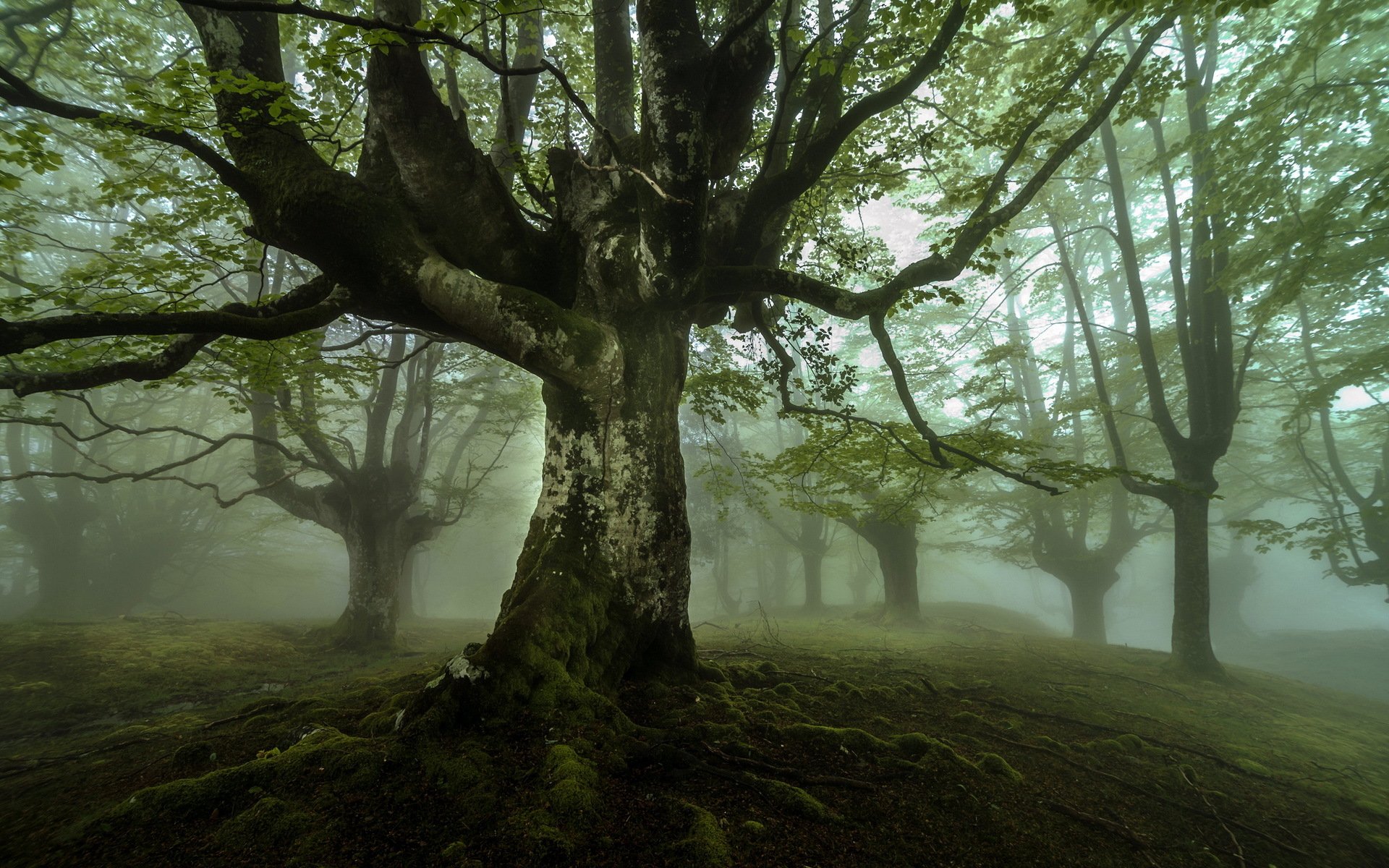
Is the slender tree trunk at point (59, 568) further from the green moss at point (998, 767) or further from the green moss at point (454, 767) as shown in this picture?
the green moss at point (998, 767)

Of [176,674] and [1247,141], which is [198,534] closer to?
[176,674]

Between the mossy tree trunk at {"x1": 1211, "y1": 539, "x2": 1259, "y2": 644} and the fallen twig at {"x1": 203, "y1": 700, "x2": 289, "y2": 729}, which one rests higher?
the fallen twig at {"x1": 203, "y1": 700, "x2": 289, "y2": 729}

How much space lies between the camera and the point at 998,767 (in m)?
3.30

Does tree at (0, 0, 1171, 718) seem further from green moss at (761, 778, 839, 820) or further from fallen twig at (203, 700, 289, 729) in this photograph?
fallen twig at (203, 700, 289, 729)

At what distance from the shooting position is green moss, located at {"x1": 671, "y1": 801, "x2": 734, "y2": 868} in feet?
6.89

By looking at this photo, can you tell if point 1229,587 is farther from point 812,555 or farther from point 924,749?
point 924,749

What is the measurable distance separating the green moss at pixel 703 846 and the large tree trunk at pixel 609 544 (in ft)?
3.76

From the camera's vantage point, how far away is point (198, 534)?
19.7 metres

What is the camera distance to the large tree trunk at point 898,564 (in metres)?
15.7

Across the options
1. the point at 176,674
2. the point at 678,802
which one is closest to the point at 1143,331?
the point at 678,802

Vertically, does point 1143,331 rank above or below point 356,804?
above

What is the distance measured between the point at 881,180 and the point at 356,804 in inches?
321

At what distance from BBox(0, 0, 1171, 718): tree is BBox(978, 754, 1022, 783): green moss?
217cm

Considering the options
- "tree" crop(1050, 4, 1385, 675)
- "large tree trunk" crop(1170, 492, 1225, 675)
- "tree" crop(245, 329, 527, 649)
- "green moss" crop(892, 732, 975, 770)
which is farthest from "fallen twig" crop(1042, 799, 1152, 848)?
"tree" crop(245, 329, 527, 649)
